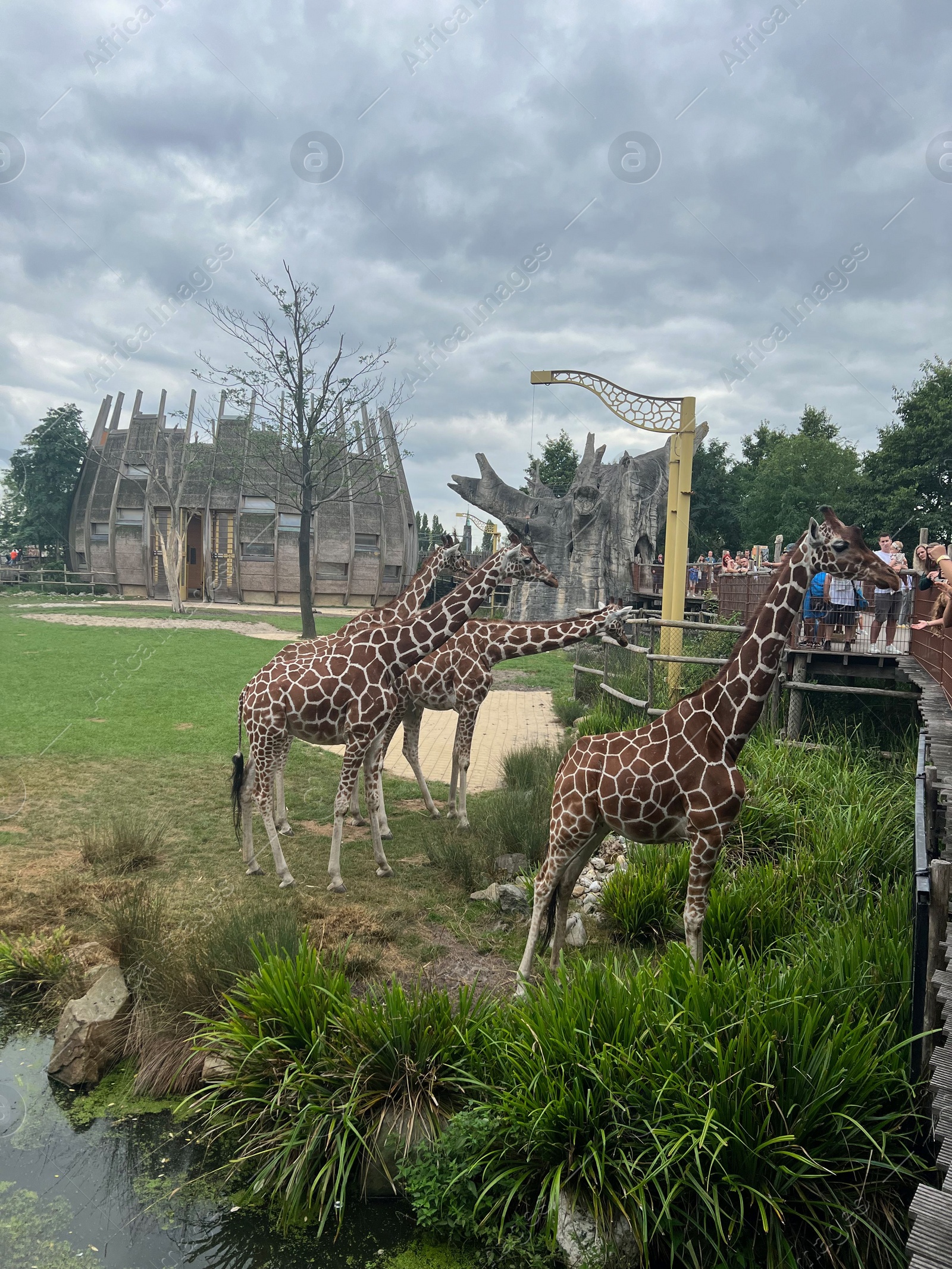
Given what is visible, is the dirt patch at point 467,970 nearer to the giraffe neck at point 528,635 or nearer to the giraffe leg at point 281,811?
the giraffe neck at point 528,635

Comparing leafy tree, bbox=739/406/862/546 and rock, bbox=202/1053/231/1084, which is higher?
leafy tree, bbox=739/406/862/546

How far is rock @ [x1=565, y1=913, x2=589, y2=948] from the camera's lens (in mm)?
5152

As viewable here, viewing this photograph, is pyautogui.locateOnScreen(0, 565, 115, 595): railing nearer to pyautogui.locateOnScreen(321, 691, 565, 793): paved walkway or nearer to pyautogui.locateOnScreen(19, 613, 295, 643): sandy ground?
pyautogui.locateOnScreen(19, 613, 295, 643): sandy ground

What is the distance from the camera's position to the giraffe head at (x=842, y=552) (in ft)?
12.9

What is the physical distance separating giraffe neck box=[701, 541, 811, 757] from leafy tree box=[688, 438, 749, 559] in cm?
3643

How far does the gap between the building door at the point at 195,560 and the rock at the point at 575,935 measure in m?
30.3

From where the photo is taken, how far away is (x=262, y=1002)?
3.84 m

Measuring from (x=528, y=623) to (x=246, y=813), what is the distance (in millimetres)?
2878

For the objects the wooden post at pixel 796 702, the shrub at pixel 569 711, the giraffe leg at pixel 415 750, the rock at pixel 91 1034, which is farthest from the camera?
the shrub at pixel 569 711

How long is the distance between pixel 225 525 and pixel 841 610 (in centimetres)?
2643

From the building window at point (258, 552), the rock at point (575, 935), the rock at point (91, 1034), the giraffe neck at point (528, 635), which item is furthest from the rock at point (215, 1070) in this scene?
the building window at point (258, 552)

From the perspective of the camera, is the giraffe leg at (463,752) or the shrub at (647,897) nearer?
the shrub at (647,897)

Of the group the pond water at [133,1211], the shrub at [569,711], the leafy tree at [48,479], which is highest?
the leafy tree at [48,479]

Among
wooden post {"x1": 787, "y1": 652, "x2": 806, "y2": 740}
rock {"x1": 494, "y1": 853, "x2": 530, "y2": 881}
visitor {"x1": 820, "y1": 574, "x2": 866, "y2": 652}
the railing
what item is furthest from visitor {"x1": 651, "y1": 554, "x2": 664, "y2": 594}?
the railing
